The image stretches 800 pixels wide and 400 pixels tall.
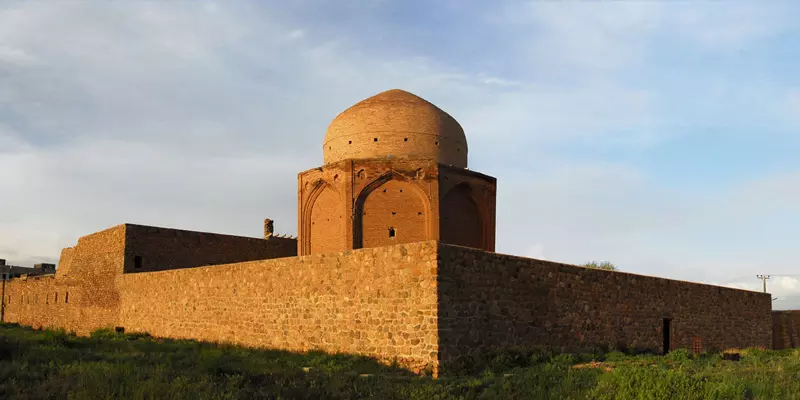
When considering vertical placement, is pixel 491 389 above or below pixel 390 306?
below

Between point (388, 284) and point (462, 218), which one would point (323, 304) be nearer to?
point (388, 284)

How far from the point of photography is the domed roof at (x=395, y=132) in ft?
73.1

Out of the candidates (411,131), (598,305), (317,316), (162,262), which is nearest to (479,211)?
(411,131)

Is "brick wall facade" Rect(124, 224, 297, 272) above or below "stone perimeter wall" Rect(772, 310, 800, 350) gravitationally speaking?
above

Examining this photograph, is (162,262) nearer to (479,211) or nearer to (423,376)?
(479,211)

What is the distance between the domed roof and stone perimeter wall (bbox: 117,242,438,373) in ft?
22.1

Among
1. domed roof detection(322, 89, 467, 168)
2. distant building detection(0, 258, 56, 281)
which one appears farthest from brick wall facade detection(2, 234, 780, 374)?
distant building detection(0, 258, 56, 281)

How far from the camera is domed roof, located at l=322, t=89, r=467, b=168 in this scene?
22.3 m

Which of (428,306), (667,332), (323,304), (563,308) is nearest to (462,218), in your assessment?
(667,332)

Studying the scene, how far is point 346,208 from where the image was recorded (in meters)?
21.6

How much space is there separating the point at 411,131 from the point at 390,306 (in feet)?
35.4

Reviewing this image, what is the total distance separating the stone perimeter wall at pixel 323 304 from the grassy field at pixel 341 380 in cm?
66

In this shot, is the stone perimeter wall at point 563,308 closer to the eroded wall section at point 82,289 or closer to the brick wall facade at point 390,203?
the brick wall facade at point 390,203

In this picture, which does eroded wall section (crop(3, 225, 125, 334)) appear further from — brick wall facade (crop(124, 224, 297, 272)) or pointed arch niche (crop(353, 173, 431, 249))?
pointed arch niche (crop(353, 173, 431, 249))
